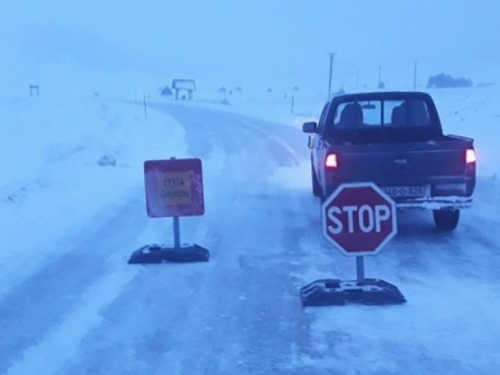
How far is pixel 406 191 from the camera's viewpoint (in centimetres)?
1113

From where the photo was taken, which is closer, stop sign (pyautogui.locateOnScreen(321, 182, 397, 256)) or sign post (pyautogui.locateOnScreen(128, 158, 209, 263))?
stop sign (pyautogui.locateOnScreen(321, 182, 397, 256))

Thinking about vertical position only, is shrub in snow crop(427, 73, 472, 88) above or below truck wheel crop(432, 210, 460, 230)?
below

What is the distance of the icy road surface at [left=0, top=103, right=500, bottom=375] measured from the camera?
6.39m

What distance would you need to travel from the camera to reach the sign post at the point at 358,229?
25.8ft

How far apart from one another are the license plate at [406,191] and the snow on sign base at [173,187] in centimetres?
251

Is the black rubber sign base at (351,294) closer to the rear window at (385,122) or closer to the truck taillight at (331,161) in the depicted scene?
the truck taillight at (331,161)

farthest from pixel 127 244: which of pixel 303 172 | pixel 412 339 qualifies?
pixel 303 172

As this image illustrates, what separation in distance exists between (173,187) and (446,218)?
384 centimetres

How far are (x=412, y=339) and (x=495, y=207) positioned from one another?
7.51 meters

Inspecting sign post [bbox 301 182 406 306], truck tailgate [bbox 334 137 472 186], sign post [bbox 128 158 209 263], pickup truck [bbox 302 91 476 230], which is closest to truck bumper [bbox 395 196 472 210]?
pickup truck [bbox 302 91 476 230]

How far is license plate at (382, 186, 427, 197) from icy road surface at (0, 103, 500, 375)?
0.57 metres

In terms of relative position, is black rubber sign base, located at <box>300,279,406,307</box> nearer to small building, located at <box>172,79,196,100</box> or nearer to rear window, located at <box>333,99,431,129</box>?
rear window, located at <box>333,99,431,129</box>

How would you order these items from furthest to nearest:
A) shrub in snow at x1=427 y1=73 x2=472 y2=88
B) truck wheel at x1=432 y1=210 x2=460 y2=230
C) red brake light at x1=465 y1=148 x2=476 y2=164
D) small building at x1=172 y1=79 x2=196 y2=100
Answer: shrub in snow at x1=427 y1=73 x2=472 y2=88 → small building at x1=172 y1=79 x2=196 y2=100 → truck wheel at x1=432 y1=210 x2=460 y2=230 → red brake light at x1=465 y1=148 x2=476 y2=164

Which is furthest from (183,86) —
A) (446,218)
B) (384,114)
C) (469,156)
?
(469,156)
